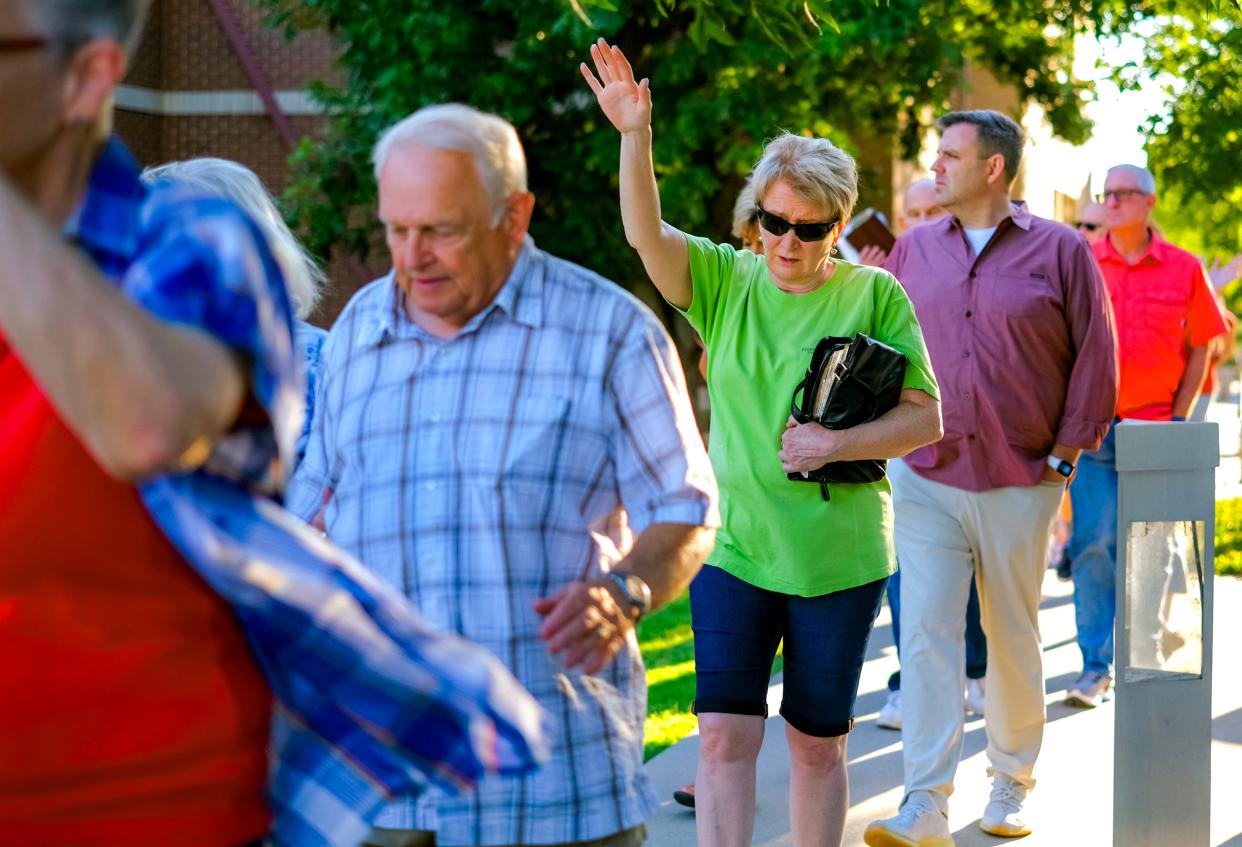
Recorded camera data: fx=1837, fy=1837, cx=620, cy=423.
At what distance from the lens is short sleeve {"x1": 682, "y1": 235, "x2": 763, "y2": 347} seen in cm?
495

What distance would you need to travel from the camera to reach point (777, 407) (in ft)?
16.0

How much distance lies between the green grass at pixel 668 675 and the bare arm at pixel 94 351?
5187 mm

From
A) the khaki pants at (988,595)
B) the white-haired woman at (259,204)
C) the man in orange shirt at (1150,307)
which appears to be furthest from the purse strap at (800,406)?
the man in orange shirt at (1150,307)

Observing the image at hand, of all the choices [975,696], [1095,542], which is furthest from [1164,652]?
[1095,542]

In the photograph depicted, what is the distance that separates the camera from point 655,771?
687 centimetres

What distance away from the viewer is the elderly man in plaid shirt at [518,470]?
2926 mm

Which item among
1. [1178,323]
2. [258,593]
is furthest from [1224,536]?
[258,593]

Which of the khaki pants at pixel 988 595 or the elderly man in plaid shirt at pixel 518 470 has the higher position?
the elderly man in plaid shirt at pixel 518 470

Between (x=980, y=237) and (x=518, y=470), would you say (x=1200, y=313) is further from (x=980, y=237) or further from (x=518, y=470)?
(x=518, y=470)

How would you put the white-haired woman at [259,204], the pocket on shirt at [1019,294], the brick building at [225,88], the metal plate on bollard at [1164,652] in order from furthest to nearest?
the brick building at [225,88] < the pocket on shirt at [1019,294] < the metal plate on bollard at [1164,652] < the white-haired woman at [259,204]

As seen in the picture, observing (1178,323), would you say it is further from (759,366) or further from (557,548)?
(557,548)

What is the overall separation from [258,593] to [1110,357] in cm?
492

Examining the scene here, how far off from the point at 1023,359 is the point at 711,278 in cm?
179

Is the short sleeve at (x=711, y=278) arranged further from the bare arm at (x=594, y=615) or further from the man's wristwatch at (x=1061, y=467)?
the bare arm at (x=594, y=615)
